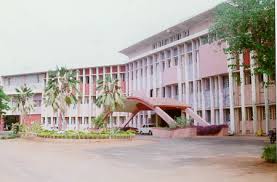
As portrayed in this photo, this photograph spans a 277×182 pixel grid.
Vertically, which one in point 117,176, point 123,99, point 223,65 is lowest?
point 117,176

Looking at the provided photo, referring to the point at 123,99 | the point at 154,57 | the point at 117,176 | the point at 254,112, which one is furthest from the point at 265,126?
the point at 117,176

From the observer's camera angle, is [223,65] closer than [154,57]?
Yes

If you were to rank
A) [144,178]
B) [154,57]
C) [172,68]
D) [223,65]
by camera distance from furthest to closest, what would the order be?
1. [154,57]
2. [172,68]
3. [223,65]
4. [144,178]

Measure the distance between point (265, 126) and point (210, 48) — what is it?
10192 mm

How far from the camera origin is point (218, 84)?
1718 inches

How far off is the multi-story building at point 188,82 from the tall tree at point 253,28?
13067mm

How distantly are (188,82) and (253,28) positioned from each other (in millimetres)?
33275

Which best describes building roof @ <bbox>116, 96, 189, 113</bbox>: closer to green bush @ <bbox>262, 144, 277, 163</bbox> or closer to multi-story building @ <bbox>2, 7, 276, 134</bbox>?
multi-story building @ <bbox>2, 7, 276, 134</bbox>

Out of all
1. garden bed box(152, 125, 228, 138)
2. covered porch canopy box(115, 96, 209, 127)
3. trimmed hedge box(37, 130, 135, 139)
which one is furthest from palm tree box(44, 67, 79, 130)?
garden bed box(152, 125, 228, 138)

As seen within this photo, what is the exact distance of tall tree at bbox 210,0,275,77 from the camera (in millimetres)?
14594

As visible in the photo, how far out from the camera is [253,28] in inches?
602

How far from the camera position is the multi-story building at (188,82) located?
3856 cm

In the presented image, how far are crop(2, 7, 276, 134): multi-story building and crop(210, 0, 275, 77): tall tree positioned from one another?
1307 centimetres

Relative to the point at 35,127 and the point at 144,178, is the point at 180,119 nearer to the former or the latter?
the point at 35,127
